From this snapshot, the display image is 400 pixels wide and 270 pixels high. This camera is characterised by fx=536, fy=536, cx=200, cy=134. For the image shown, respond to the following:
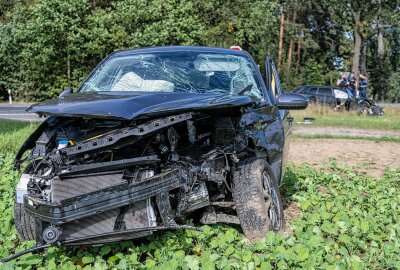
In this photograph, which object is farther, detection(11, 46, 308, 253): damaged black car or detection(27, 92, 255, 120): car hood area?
detection(27, 92, 255, 120): car hood area

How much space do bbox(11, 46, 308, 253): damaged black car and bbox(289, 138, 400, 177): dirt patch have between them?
4880mm

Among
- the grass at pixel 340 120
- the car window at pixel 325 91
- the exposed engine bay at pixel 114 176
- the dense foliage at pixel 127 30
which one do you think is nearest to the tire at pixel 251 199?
the exposed engine bay at pixel 114 176

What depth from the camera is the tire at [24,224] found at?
12.8 ft

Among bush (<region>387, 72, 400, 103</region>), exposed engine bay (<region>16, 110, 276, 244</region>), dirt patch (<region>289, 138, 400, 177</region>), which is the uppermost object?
exposed engine bay (<region>16, 110, 276, 244</region>)

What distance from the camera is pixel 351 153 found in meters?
11.4

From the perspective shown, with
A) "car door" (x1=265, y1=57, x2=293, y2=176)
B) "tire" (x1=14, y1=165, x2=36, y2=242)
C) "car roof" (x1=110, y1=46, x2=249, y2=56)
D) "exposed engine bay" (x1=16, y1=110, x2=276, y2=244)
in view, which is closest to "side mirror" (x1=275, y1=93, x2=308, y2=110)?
"car door" (x1=265, y1=57, x2=293, y2=176)

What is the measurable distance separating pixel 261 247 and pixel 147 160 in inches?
42.0

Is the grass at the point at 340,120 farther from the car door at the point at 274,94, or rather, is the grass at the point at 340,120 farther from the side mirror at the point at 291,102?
the side mirror at the point at 291,102

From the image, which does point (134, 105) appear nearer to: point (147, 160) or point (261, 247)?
point (147, 160)

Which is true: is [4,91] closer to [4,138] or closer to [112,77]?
[4,138]

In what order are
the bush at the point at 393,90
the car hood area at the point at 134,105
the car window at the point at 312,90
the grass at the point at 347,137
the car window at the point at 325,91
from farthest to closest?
the bush at the point at 393,90 < the car window at the point at 312,90 < the car window at the point at 325,91 < the grass at the point at 347,137 < the car hood area at the point at 134,105

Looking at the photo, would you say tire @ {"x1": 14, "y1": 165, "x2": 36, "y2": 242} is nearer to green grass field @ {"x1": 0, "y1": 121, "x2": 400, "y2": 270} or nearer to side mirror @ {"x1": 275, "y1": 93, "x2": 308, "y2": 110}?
green grass field @ {"x1": 0, "y1": 121, "x2": 400, "y2": 270}

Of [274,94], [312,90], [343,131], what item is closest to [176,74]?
[274,94]

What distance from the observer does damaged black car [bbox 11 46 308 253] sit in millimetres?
3287
